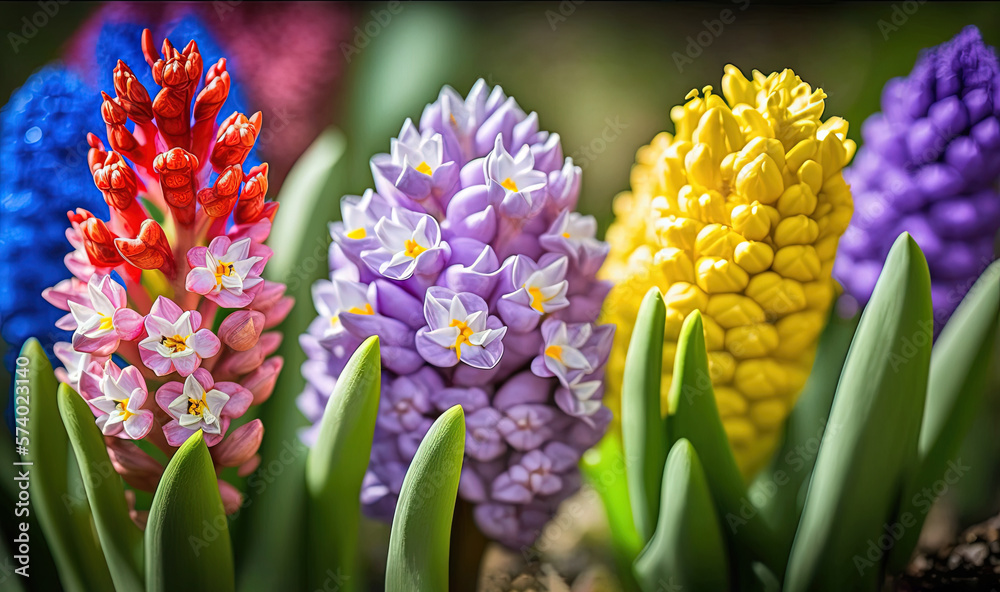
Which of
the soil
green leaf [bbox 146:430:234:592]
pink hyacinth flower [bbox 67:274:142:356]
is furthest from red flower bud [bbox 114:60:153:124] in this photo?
the soil

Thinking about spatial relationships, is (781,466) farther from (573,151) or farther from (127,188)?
(127,188)

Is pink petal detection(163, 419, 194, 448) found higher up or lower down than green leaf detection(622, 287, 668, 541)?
higher up

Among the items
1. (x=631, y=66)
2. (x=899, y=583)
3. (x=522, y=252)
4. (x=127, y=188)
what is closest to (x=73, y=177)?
(x=127, y=188)

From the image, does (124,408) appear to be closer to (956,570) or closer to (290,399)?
(290,399)

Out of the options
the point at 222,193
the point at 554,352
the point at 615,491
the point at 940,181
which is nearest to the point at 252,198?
the point at 222,193

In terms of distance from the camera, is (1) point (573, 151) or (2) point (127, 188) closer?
(2) point (127, 188)

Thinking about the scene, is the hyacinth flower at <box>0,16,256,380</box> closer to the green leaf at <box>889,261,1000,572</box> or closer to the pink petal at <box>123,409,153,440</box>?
the pink petal at <box>123,409,153,440</box>
